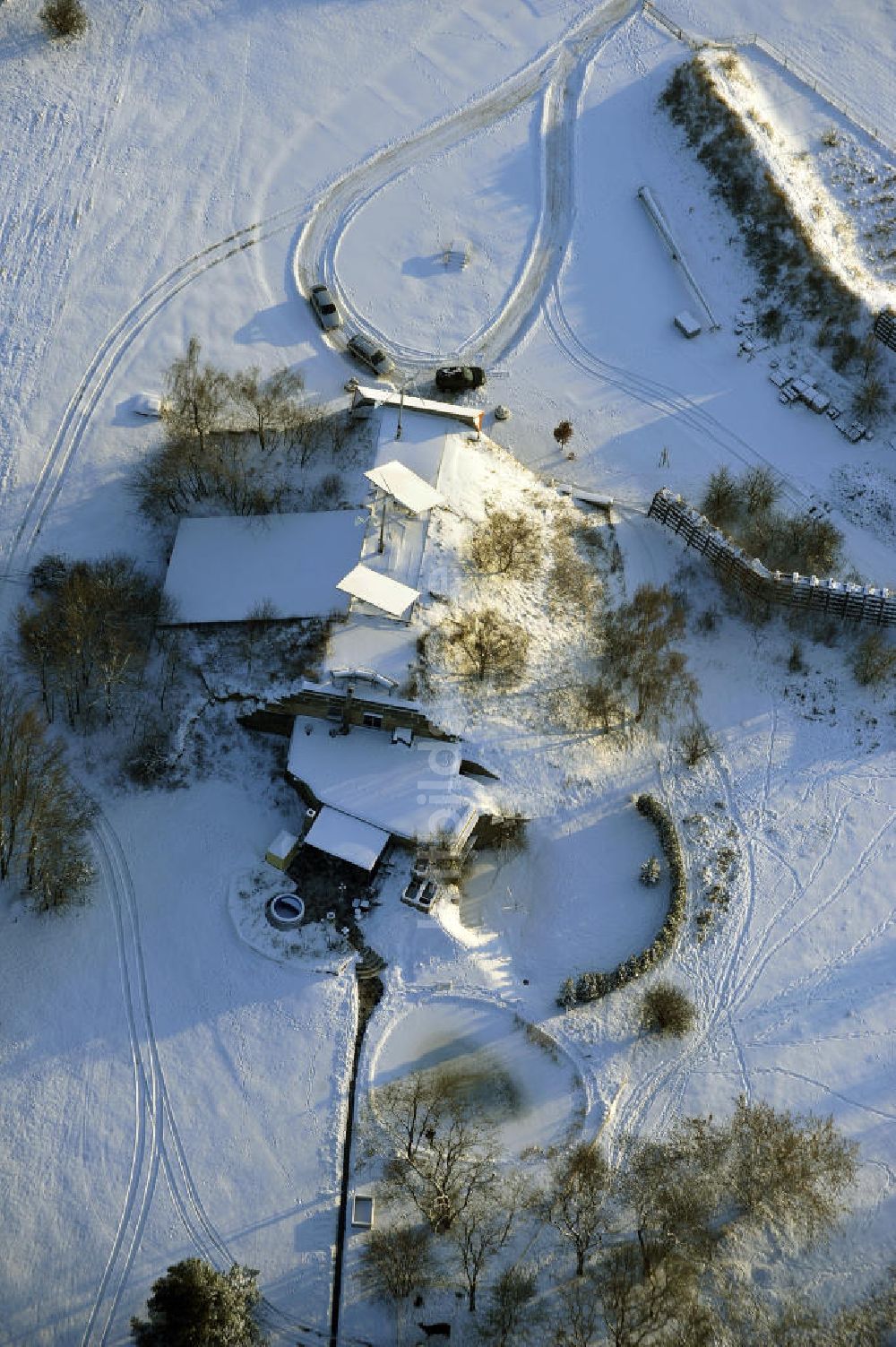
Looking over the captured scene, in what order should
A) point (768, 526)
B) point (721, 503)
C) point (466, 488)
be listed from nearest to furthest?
point (466, 488)
point (768, 526)
point (721, 503)

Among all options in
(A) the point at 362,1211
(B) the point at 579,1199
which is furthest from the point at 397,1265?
(B) the point at 579,1199

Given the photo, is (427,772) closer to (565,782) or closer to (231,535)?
(565,782)

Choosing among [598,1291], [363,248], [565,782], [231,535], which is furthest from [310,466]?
[598,1291]

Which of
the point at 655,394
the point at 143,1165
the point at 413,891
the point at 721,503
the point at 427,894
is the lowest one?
the point at 143,1165

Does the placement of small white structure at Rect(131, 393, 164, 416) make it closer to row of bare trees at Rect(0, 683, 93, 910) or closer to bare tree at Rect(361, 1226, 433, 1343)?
row of bare trees at Rect(0, 683, 93, 910)

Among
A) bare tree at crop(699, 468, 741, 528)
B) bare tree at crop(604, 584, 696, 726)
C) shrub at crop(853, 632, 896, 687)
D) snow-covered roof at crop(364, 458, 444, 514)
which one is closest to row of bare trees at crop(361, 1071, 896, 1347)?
bare tree at crop(604, 584, 696, 726)

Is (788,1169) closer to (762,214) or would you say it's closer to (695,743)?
(695,743)
